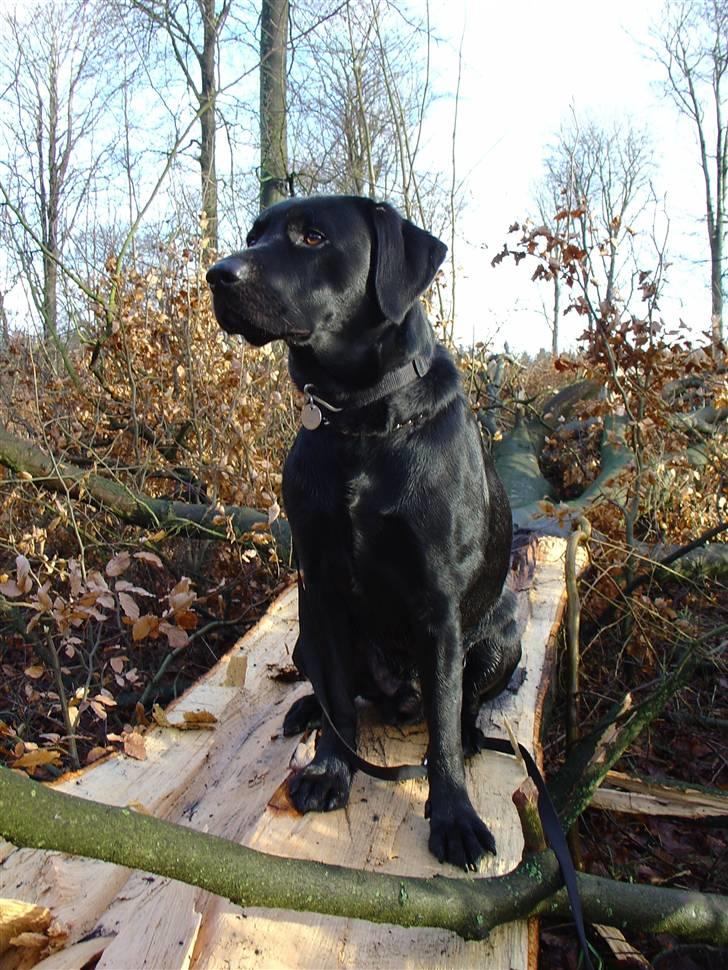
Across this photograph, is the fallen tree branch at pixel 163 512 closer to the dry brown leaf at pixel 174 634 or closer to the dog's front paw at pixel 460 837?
the dry brown leaf at pixel 174 634

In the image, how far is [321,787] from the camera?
226 centimetres

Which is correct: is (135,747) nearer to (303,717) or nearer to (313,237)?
(303,717)

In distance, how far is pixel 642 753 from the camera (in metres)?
3.98

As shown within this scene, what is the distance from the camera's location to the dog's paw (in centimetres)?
271

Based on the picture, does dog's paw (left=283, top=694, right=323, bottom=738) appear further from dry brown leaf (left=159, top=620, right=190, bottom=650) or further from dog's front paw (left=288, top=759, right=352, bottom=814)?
dry brown leaf (left=159, top=620, right=190, bottom=650)

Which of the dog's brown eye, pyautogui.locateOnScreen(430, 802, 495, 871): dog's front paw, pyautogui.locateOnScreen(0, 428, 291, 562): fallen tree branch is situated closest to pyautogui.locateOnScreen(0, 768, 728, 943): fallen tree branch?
pyautogui.locateOnScreen(430, 802, 495, 871): dog's front paw

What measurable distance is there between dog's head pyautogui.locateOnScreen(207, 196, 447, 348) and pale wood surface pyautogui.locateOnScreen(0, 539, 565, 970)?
1344mm

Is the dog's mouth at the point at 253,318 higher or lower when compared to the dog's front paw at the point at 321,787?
higher

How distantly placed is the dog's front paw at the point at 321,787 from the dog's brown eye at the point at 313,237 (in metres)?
1.53

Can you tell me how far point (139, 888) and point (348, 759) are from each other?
26.5 inches

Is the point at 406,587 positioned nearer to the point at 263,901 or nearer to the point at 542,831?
the point at 542,831

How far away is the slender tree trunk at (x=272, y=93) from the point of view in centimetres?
942

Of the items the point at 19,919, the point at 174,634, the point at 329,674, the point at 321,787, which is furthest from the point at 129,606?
the point at 19,919

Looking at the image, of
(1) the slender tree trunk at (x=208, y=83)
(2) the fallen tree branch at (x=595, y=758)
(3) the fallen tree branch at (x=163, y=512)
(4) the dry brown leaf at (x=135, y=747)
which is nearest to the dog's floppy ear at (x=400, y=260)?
(2) the fallen tree branch at (x=595, y=758)
